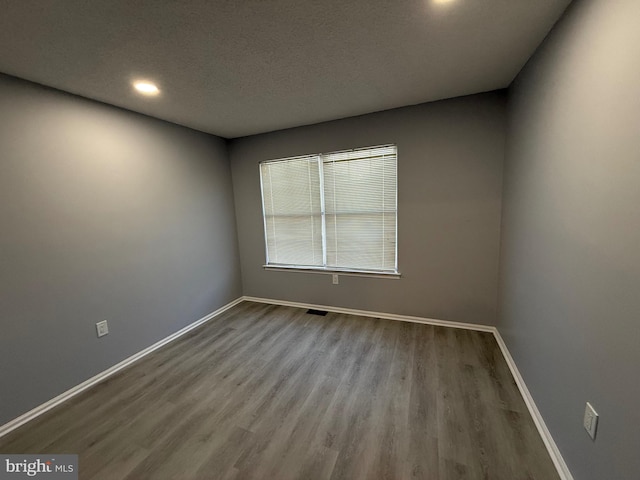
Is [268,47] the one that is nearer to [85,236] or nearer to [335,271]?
[85,236]

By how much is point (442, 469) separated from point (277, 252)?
111 inches

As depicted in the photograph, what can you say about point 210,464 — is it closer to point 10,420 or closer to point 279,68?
point 10,420

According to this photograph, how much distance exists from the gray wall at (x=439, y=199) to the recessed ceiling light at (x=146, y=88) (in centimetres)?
149

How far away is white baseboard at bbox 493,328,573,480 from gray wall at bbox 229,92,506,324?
0.67 m

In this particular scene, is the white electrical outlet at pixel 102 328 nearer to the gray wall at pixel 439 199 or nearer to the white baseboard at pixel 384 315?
the white baseboard at pixel 384 315

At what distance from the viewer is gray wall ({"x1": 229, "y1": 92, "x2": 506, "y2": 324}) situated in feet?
8.09

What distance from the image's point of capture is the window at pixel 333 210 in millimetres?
2910

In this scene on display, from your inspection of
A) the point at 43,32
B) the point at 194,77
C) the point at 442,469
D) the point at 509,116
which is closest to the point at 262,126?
the point at 194,77

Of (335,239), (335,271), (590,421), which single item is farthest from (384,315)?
(590,421)

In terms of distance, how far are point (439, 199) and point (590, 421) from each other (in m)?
1.99

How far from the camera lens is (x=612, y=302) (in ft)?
3.19

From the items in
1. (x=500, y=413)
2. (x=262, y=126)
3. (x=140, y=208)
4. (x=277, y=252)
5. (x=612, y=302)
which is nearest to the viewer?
(x=612, y=302)

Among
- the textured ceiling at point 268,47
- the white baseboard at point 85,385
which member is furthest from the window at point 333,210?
the white baseboard at point 85,385

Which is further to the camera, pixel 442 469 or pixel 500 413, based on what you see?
pixel 500 413
